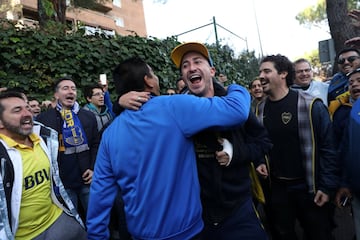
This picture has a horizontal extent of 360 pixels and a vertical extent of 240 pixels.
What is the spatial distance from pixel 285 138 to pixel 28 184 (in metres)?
2.15

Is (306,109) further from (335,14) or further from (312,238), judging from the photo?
(335,14)

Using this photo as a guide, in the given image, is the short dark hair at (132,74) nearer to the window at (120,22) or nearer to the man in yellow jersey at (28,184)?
the man in yellow jersey at (28,184)

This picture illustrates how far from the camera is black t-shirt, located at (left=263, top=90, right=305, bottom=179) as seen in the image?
2850 millimetres

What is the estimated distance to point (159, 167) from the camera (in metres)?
1.80

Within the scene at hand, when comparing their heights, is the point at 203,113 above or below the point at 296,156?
above

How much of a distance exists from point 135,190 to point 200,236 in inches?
18.6

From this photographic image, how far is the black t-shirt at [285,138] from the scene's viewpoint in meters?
2.85

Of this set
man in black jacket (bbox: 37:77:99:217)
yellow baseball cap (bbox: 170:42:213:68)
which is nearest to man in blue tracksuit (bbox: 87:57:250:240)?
yellow baseball cap (bbox: 170:42:213:68)

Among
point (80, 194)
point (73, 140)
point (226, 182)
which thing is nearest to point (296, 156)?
point (226, 182)

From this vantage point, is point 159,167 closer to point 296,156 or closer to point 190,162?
point 190,162

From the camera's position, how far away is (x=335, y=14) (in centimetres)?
668

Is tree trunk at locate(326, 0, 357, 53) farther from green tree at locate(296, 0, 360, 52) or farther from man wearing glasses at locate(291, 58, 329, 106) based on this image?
man wearing glasses at locate(291, 58, 329, 106)

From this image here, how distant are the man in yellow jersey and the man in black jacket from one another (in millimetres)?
874

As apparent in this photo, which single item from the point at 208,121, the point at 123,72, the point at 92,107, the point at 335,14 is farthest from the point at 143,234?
the point at 335,14
